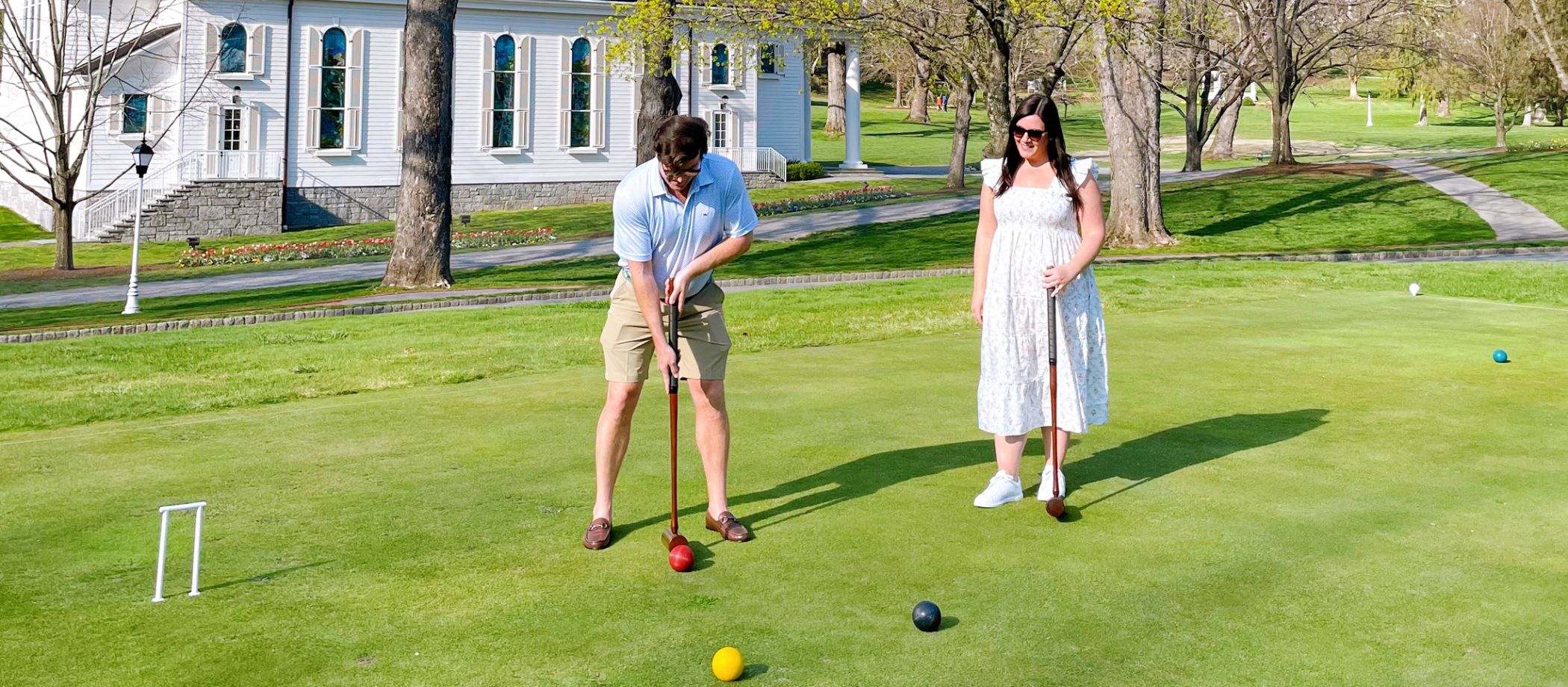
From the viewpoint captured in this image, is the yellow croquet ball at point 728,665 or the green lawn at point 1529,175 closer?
the yellow croquet ball at point 728,665

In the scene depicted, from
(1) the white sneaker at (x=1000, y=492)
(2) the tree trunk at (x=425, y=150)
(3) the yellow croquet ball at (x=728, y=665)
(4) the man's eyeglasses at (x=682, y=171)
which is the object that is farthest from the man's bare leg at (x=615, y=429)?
(2) the tree trunk at (x=425, y=150)

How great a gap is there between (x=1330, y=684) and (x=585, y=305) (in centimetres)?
1363

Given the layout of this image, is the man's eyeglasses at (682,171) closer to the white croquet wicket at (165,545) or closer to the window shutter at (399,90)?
the white croquet wicket at (165,545)

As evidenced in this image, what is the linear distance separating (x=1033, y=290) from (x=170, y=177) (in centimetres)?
3645

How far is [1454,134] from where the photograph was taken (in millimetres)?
66812

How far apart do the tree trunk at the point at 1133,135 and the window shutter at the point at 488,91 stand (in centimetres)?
2196

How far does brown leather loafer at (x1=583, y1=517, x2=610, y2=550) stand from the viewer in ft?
18.6

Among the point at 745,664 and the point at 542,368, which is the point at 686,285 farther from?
the point at 542,368

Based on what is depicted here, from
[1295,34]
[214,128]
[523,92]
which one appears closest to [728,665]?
[214,128]

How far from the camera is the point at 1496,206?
30906 millimetres

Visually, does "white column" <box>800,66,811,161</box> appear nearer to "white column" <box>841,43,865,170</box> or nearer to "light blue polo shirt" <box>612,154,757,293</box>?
"white column" <box>841,43,865,170</box>

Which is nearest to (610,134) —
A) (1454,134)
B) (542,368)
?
(542,368)

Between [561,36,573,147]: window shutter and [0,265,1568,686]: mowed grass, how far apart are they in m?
33.4

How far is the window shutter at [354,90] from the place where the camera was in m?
40.2
